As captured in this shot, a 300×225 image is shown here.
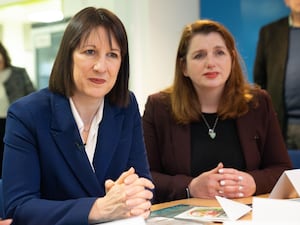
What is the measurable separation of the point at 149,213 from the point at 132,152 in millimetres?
357

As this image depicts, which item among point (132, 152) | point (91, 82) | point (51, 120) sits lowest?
point (132, 152)

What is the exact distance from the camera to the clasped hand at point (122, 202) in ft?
4.55

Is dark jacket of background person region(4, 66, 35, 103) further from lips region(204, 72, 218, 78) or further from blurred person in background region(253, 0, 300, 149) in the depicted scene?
lips region(204, 72, 218, 78)

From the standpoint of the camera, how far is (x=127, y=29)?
→ 4.46 m

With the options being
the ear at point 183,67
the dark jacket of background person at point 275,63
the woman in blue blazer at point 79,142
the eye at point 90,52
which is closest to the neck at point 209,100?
the ear at point 183,67

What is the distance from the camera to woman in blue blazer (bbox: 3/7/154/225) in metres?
1.44

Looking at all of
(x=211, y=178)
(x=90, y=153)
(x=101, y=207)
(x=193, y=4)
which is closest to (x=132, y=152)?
(x=90, y=153)

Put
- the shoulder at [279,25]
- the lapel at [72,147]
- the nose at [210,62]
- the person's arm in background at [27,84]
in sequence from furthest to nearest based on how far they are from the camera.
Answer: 1. the person's arm in background at [27,84]
2. the shoulder at [279,25]
3. the nose at [210,62]
4. the lapel at [72,147]

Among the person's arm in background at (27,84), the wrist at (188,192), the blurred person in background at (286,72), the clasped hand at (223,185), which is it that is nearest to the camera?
the clasped hand at (223,185)

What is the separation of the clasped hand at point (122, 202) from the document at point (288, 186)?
53cm

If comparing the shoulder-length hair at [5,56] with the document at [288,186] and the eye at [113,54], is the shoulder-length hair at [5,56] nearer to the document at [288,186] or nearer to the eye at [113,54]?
the eye at [113,54]

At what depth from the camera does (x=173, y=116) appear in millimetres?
2316

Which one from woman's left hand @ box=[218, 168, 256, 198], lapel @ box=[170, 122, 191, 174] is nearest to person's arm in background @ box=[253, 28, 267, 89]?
lapel @ box=[170, 122, 191, 174]

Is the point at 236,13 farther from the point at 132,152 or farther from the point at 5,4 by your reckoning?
the point at 132,152
